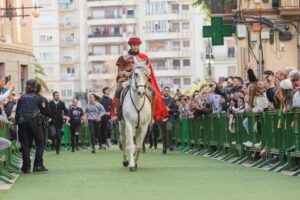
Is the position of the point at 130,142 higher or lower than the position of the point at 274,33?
lower

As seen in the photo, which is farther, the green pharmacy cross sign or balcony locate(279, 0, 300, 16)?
balcony locate(279, 0, 300, 16)

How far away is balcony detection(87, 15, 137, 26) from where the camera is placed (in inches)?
5974

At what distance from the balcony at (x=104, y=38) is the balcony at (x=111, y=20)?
146 centimetres

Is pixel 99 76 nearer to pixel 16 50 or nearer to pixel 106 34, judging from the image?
pixel 106 34

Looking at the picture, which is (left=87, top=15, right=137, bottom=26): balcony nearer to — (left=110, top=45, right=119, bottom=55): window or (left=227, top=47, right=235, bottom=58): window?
(left=110, top=45, right=119, bottom=55): window

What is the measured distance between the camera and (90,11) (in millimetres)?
155125

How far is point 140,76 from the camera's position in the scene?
82.5ft

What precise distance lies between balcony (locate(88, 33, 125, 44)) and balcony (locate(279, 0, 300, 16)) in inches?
3888

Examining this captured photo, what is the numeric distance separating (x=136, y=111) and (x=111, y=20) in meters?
128

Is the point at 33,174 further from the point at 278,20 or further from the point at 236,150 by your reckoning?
the point at 278,20

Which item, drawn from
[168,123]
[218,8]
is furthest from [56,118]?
[218,8]

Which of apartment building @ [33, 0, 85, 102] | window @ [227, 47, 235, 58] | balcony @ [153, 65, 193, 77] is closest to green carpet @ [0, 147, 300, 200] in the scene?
window @ [227, 47, 235, 58]

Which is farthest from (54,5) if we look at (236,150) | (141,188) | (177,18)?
(141,188)

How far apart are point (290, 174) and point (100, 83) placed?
13324cm
